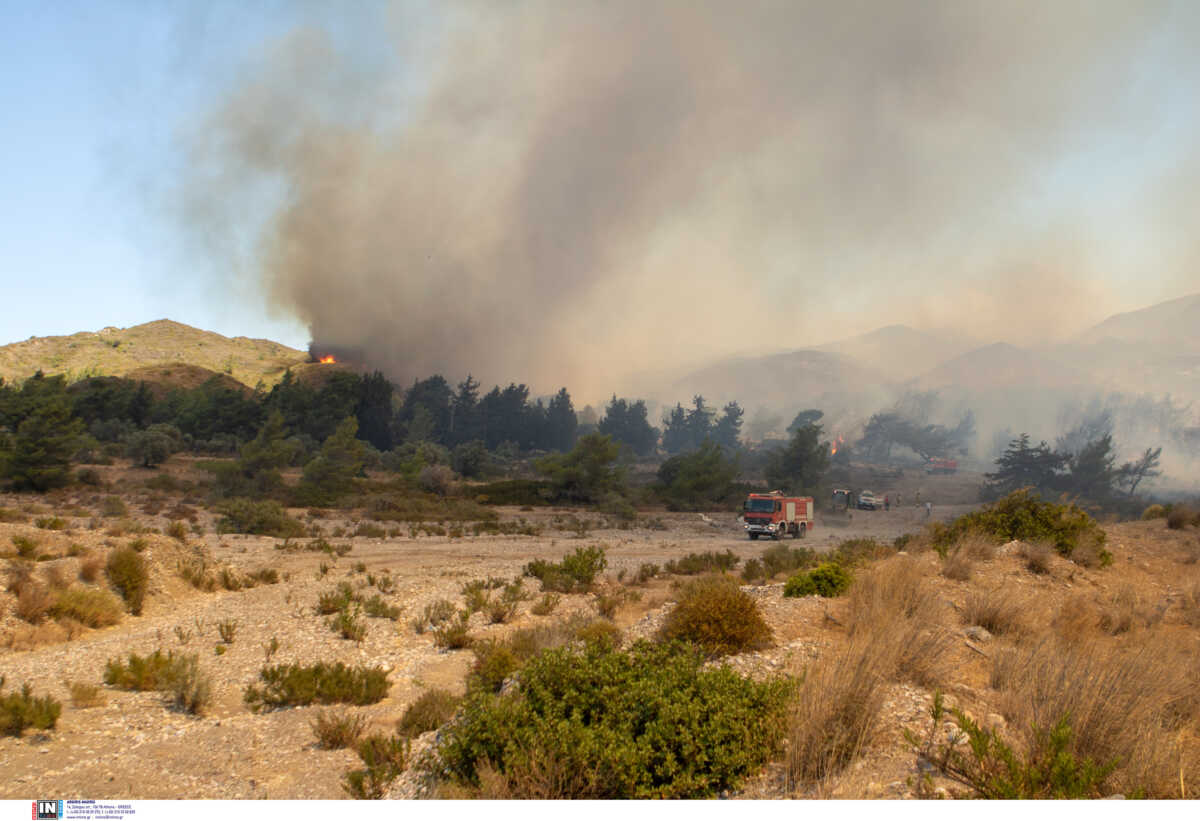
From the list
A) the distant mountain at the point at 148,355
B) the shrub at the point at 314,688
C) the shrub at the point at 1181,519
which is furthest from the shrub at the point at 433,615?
the distant mountain at the point at 148,355

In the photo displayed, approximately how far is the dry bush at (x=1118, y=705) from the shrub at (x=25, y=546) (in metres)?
20.3

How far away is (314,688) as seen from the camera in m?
9.34

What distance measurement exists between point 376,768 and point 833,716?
472 centimetres

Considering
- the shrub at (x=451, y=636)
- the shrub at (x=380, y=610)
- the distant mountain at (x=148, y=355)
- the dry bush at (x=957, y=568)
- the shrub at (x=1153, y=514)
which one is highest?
the distant mountain at (x=148, y=355)

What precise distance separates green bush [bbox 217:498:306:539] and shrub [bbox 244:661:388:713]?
2249cm

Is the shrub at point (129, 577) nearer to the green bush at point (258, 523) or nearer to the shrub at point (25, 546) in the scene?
the shrub at point (25, 546)

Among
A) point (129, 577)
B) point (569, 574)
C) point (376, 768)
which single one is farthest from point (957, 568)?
point (129, 577)

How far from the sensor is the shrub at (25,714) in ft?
24.9

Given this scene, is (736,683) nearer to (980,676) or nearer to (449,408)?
(980,676)

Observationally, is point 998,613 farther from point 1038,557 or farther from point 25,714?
point 25,714

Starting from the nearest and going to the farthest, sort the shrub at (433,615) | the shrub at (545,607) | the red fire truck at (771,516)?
the shrub at (433,615) → the shrub at (545,607) → the red fire truck at (771,516)

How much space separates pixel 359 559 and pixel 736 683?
21.7 m
